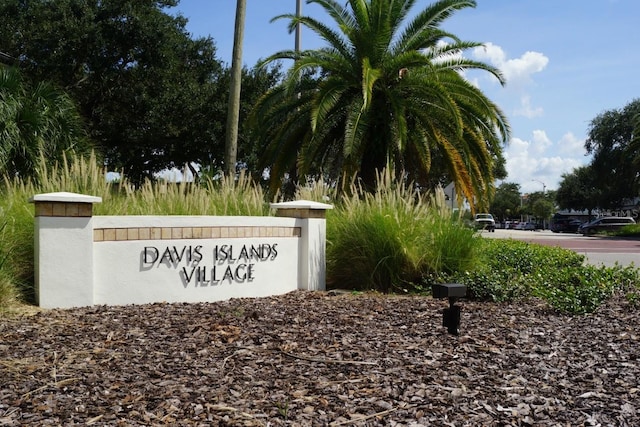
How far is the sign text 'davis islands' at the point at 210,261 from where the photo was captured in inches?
299

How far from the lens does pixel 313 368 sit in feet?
15.7

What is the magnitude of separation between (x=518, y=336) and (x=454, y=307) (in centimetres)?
66

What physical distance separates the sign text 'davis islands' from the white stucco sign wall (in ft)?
0.04

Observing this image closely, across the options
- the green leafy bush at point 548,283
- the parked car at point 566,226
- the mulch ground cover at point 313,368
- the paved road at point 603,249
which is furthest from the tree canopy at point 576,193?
the mulch ground cover at point 313,368

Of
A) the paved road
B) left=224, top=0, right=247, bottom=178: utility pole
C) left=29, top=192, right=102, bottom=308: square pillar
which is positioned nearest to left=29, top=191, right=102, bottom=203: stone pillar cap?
left=29, top=192, right=102, bottom=308: square pillar

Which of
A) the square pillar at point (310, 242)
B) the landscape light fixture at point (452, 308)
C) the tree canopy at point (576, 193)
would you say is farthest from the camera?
the tree canopy at point (576, 193)

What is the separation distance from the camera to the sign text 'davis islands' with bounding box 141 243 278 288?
759 cm

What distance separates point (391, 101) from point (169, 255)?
326 inches

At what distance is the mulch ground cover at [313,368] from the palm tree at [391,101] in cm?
835

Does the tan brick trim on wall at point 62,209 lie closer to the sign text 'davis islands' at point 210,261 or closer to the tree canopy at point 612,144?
the sign text 'davis islands' at point 210,261

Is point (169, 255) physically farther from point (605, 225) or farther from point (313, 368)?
point (605, 225)

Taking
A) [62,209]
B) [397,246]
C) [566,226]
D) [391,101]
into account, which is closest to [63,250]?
[62,209]

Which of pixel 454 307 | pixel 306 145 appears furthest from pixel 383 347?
pixel 306 145

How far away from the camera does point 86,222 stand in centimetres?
696
